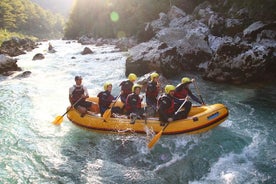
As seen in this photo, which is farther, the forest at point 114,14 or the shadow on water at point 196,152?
the forest at point 114,14

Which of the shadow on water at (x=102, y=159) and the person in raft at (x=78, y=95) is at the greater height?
the person in raft at (x=78, y=95)

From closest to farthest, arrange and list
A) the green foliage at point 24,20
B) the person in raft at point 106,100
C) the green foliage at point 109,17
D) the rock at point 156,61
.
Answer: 1. the person in raft at point 106,100
2. the rock at point 156,61
3. the green foliage at point 109,17
4. the green foliage at point 24,20

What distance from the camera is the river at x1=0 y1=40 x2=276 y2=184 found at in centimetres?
722

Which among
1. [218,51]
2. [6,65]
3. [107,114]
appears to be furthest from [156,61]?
[6,65]

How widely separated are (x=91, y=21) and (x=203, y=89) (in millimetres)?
53948

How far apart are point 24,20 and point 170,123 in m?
74.0

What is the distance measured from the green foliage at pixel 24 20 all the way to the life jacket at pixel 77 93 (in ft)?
167

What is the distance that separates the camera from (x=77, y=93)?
401 inches

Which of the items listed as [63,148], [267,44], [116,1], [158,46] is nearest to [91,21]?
[116,1]

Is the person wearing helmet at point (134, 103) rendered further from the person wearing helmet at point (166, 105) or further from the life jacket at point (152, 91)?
the life jacket at point (152, 91)

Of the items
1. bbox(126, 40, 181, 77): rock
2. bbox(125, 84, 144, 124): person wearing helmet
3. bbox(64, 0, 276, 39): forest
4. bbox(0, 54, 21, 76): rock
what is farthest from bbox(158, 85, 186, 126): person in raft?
bbox(0, 54, 21, 76): rock

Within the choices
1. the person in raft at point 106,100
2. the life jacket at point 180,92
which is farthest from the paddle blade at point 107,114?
the life jacket at point 180,92

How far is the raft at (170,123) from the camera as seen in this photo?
8586 mm

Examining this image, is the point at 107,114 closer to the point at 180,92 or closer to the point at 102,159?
the point at 102,159
